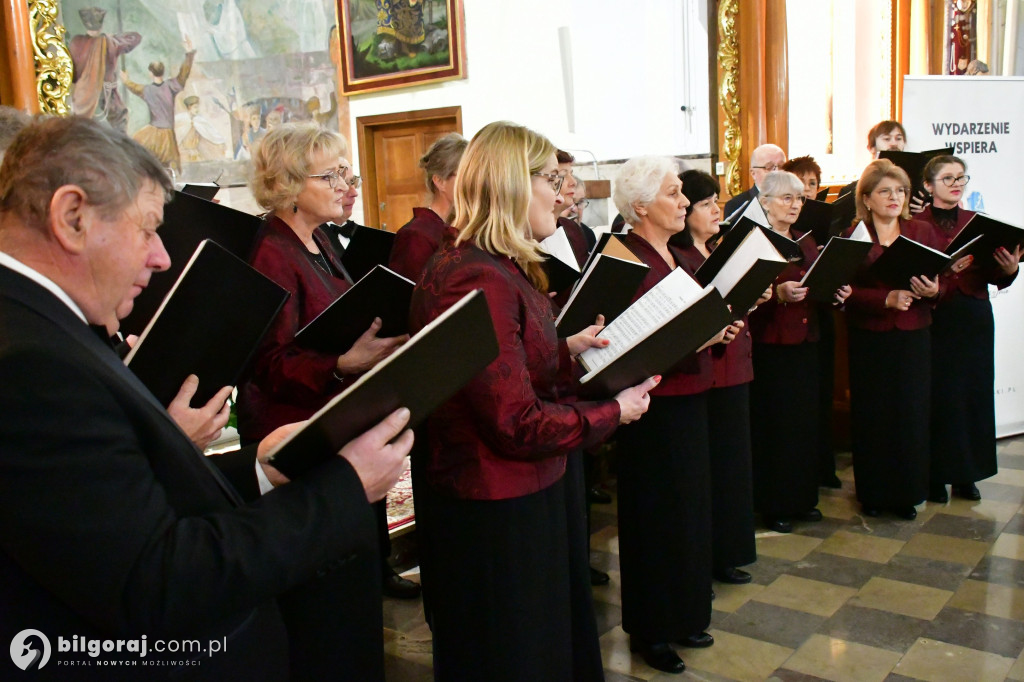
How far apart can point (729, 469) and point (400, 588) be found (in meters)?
1.48

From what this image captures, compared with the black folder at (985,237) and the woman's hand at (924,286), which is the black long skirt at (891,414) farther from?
the black folder at (985,237)

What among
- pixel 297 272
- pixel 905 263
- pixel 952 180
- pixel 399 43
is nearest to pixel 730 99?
pixel 952 180

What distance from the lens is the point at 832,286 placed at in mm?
3986

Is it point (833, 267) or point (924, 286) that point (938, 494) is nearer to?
point (924, 286)

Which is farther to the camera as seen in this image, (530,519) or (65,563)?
(530,519)

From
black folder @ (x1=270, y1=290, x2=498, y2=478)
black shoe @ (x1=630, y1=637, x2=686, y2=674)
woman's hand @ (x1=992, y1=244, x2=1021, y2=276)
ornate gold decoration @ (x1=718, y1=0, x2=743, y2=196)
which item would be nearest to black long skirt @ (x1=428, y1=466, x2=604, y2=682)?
black folder @ (x1=270, y1=290, x2=498, y2=478)

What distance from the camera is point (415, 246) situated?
3.16 m

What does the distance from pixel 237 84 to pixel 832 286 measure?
7.99m

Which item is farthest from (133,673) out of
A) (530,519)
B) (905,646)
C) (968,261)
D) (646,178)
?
(968,261)

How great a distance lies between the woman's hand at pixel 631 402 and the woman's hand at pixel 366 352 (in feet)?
2.35

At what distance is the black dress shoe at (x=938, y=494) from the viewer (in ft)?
→ 15.1

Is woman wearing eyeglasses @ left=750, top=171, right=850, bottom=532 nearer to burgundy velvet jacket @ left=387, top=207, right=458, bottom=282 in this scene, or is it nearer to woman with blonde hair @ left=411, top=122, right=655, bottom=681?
burgundy velvet jacket @ left=387, top=207, right=458, bottom=282

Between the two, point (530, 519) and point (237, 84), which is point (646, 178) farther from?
point (237, 84)

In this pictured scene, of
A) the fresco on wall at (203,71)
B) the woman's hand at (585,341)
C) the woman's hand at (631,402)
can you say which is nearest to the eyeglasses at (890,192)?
the woman's hand at (585,341)
